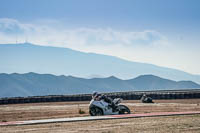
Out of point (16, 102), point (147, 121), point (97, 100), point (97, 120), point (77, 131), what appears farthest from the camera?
point (16, 102)

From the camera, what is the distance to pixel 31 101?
64500mm

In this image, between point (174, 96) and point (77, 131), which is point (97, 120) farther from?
point (174, 96)

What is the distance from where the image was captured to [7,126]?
21.8 metres

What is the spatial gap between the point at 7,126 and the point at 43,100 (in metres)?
43.8

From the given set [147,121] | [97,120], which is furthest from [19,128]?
[147,121]

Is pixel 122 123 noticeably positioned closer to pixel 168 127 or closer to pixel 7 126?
pixel 168 127

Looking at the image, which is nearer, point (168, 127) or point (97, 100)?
point (168, 127)

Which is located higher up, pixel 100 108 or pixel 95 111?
pixel 100 108

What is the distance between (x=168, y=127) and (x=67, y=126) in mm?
4819

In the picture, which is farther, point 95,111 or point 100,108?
point 95,111

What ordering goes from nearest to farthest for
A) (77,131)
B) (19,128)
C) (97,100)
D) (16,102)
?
(77,131)
(19,128)
(97,100)
(16,102)

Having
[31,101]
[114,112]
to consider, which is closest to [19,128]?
[114,112]

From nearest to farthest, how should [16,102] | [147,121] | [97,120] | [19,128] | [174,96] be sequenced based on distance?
[19,128] < [147,121] < [97,120] < [174,96] < [16,102]

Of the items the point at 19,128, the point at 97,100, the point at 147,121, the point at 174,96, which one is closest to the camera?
the point at 19,128
